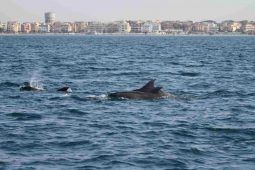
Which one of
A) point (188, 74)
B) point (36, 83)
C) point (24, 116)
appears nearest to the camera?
point (24, 116)

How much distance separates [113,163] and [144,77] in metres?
31.6

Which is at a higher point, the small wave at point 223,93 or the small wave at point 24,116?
the small wave at point 24,116

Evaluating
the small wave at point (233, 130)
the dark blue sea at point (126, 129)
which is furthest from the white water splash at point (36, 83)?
the small wave at point (233, 130)

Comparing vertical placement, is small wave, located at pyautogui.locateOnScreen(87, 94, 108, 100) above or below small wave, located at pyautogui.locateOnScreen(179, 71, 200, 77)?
above

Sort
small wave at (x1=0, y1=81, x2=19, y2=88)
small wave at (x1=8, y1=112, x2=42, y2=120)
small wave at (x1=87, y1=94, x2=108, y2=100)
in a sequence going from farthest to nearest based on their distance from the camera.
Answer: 1. small wave at (x1=0, y1=81, x2=19, y2=88)
2. small wave at (x1=87, y1=94, x2=108, y2=100)
3. small wave at (x1=8, y1=112, x2=42, y2=120)

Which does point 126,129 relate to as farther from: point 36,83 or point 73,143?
point 36,83

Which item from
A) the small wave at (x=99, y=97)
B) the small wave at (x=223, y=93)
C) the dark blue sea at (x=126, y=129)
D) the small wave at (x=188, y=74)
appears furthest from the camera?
the small wave at (x=188, y=74)

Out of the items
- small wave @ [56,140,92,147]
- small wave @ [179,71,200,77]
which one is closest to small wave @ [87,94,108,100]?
small wave @ [56,140,92,147]

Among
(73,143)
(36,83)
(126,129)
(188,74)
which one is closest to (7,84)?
(36,83)

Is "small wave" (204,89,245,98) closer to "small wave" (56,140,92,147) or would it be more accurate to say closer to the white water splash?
the white water splash

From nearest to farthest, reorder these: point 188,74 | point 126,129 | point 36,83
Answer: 1. point 126,129
2. point 36,83
3. point 188,74

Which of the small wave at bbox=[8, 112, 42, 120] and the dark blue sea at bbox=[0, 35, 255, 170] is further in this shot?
the small wave at bbox=[8, 112, 42, 120]

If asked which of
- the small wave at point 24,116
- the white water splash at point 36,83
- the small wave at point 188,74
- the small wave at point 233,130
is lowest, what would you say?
the small wave at point 188,74

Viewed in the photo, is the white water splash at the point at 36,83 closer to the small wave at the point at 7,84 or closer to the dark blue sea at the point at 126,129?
the dark blue sea at the point at 126,129
